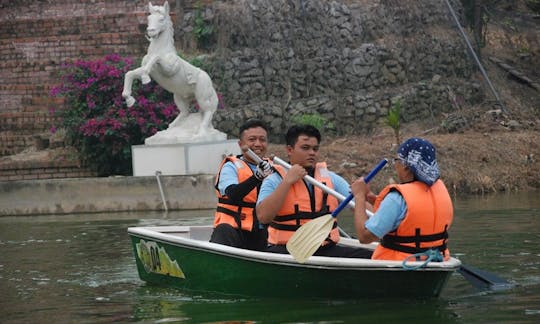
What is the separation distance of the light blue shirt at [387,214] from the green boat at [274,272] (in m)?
0.30

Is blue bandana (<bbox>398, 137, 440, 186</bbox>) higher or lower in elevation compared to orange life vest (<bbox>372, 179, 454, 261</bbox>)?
higher

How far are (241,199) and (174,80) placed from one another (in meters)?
7.67

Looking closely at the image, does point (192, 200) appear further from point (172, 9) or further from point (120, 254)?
point (172, 9)

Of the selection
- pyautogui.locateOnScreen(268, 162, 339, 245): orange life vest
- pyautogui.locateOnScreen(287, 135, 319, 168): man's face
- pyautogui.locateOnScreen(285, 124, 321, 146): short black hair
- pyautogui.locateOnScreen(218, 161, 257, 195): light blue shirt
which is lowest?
pyautogui.locateOnScreen(268, 162, 339, 245): orange life vest

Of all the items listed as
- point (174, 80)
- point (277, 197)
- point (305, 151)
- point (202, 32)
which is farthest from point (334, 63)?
point (277, 197)

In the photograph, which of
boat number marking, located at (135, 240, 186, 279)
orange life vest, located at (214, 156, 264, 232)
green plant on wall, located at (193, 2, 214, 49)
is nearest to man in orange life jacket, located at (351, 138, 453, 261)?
orange life vest, located at (214, 156, 264, 232)

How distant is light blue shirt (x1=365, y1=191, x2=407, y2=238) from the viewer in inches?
293

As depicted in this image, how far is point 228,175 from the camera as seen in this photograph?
9180 mm

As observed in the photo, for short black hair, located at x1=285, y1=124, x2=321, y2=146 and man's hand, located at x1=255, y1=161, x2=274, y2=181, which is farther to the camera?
man's hand, located at x1=255, y1=161, x2=274, y2=181

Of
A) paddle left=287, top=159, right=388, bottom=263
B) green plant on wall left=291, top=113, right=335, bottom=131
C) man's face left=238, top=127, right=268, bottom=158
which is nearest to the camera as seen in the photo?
paddle left=287, top=159, right=388, bottom=263

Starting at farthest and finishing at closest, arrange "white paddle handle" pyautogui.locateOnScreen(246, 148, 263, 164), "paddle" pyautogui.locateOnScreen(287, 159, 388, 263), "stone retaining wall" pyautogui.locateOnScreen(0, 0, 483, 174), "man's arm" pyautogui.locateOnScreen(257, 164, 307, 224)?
"stone retaining wall" pyautogui.locateOnScreen(0, 0, 483, 174) → "white paddle handle" pyautogui.locateOnScreen(246, 148, 263, 164) → "man's arm" pyautogui.locateOnScreen(257, 164, 307, 224) → "paddle" pyautogui.locateOnScreen(287, 159, 388, 263)

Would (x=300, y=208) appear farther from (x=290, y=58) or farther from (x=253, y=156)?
(x=290, y=58)

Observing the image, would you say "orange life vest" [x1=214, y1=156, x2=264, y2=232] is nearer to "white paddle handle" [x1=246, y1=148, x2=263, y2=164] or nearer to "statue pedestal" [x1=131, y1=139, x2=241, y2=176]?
"white paddle handle" [x1=246, y1=148, x2=263, y2=164]

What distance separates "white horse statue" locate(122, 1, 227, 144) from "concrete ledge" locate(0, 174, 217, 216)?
0.60m
